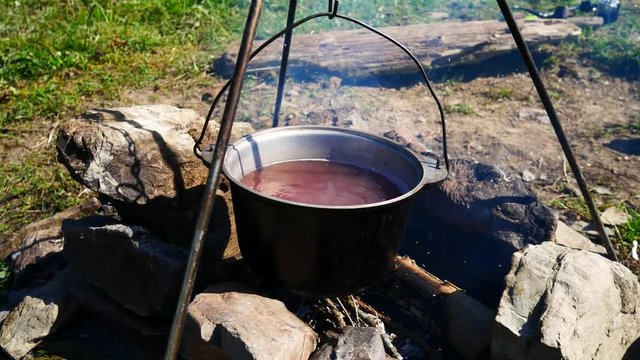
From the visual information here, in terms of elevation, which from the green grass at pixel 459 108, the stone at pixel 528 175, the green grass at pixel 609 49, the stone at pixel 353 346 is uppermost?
the green grass at pixel 609 49

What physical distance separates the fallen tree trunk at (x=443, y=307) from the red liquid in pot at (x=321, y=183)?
0.52 metres

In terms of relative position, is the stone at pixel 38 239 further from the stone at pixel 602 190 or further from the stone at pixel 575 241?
the stone at pixel 602 190

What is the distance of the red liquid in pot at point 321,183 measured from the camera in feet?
7.59

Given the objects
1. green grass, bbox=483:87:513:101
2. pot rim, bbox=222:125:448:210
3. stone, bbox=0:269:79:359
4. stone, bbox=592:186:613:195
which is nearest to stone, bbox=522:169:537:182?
stone, bbox=592:186:613:195

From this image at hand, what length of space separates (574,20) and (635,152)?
2820 mm

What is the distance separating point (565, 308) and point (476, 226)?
0.75 metres

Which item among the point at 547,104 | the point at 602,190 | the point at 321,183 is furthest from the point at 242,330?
the point at 602,190

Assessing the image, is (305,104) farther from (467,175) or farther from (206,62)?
(467,175)

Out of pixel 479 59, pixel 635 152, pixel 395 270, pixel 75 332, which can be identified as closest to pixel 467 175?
pixel 395 270

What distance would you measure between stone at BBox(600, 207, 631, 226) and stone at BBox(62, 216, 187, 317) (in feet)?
8.71

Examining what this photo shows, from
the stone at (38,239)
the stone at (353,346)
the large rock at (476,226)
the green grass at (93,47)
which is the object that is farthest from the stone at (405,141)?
the green grass at (93,47)

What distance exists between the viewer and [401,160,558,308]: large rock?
2.79 meters

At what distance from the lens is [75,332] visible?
9.04ft

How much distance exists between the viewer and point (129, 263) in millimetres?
2533
